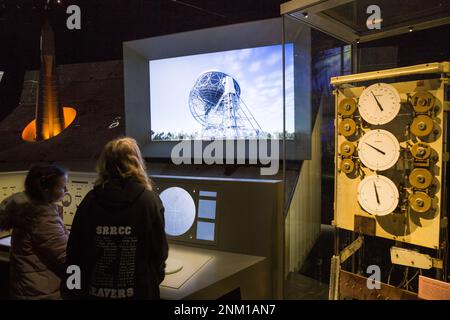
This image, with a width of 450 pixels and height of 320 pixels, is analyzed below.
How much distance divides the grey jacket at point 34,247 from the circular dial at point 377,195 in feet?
4.93

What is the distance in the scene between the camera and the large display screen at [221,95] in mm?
2809

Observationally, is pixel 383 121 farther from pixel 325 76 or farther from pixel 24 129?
pixel 24 129

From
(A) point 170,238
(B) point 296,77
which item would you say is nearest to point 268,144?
(B) point 296,77

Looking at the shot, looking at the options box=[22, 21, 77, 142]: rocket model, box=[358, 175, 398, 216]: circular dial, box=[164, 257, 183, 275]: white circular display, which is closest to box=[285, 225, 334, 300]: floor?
box=[358, 175, 398, 216]: circular dial

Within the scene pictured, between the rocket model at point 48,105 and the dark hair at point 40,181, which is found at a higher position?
the rocket model at point 48,105

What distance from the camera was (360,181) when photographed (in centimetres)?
187

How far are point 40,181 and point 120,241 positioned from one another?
666 millimetres

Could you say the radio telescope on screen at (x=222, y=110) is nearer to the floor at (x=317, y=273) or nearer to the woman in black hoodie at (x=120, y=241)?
the floor at (x=317, y=273)

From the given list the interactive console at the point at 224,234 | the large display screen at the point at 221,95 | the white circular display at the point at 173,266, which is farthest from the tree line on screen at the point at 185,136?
the white circular display at the point at 173,266

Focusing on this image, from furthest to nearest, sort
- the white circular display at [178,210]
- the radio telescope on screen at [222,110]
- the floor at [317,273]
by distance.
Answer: the radio telescope on screen at [222,110] → the floor at [317,273] → the white circular display at [178,210]

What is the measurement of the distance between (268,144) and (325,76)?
72 cm

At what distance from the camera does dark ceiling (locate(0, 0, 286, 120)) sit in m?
2.85

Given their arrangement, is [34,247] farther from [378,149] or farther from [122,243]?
[378,149]

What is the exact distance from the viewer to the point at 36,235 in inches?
67.4
